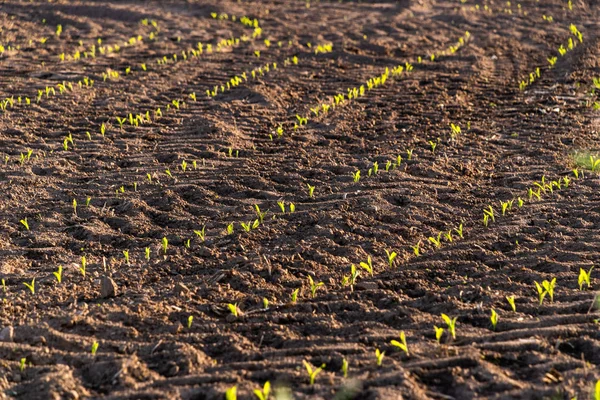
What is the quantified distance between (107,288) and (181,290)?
420mm

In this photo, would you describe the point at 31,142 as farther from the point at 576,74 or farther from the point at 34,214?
the point at 576,74

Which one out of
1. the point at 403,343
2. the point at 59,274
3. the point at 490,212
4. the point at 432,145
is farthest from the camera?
the point at 432,145

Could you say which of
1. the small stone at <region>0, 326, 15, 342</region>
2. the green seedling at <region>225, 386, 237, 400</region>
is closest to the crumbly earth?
the small stone at <region>0, 326, 15, 342</region>

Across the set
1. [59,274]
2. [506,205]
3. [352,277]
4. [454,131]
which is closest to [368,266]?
[352,277]

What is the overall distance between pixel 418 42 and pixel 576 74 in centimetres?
271

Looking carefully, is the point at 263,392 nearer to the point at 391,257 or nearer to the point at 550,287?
the point at 391,257

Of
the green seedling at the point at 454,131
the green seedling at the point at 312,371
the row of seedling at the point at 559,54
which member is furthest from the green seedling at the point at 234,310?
the row of seedling at the point at 559,54

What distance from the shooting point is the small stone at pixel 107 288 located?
427cm

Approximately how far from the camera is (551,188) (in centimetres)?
555

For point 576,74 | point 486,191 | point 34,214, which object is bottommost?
point 34,214

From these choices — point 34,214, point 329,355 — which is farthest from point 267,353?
point 34,214

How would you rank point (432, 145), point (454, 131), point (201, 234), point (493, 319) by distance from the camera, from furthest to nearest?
point (454, 131) → point (432, 145) → point (201, 234) → point (493, 319)

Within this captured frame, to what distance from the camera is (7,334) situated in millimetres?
3857

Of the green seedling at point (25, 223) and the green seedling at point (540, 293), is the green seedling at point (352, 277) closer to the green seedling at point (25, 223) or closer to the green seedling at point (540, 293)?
the green seedling at point (540, 293)
